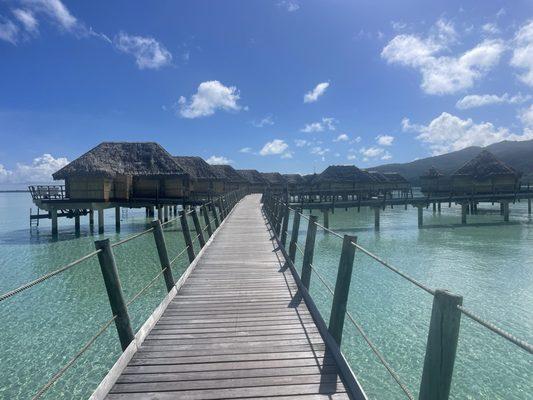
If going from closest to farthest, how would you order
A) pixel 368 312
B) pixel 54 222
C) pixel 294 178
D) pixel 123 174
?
pixel 368 312
pixel 54 222
pixel 123 174
pixel 294 178

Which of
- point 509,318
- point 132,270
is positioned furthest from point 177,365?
point 132,270

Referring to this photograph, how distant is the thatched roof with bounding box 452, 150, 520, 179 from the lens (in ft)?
122

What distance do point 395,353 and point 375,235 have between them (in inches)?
661

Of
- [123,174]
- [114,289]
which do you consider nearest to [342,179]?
[123,174]

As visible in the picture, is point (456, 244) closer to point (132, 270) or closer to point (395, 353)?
point (395, 353)

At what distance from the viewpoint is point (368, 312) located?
8.73 metres

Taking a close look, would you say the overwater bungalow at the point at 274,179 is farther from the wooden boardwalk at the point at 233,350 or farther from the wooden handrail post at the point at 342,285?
the wooden handrail post at the point at 342,285

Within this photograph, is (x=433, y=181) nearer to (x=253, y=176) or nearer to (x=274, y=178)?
(x=274, y=178)

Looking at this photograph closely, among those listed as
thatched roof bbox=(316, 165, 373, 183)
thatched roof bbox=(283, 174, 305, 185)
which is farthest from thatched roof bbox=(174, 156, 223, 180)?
thatched roof bbox=(283, 174, 305, 185)

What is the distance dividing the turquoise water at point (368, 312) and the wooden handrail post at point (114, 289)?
2598 mm

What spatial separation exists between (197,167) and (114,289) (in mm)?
38454

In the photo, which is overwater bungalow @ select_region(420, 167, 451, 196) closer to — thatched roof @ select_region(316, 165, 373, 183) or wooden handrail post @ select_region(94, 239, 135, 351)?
thatched roof @ select_region(316, 165, 373, 183)

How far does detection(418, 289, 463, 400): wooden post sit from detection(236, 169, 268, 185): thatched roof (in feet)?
204

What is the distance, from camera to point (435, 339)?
2.06 metres
